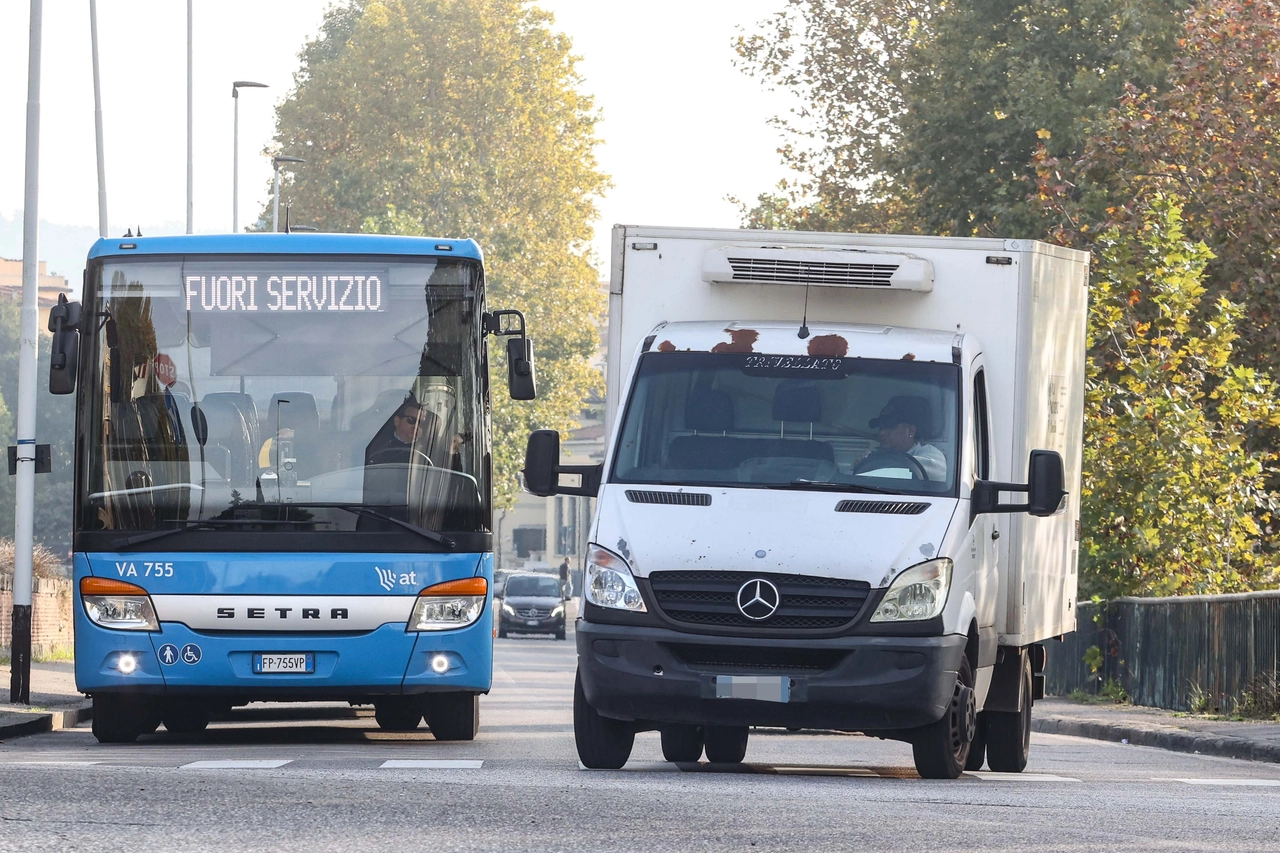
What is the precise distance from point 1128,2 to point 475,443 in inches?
970

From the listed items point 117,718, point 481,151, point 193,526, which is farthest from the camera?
point 481,151

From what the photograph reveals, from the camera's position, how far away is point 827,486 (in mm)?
11281

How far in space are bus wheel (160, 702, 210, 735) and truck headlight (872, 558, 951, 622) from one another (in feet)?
20.3

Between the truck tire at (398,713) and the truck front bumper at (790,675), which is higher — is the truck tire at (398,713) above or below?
below

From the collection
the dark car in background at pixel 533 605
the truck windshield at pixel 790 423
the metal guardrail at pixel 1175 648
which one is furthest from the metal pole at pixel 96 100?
the dark car in background at pixel 533 605

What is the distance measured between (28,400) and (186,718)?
4.91 m

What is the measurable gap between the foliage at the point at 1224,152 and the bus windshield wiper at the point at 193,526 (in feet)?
59.9

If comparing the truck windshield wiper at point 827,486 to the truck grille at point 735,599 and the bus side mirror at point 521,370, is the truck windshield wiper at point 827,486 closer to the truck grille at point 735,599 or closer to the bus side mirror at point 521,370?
the truck grille at point 735,599

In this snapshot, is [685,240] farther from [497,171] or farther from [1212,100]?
[497,171]

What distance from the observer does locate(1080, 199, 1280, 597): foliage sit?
2578 centimetres

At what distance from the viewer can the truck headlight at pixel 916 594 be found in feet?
35.7

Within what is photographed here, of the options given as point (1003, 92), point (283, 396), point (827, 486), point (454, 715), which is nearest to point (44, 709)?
point (454, 715)

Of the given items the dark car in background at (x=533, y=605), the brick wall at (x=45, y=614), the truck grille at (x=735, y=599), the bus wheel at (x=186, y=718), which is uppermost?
the truck grille at (x=735, y=599)

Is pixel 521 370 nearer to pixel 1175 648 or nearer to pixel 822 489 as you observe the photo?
pixel 822 489
